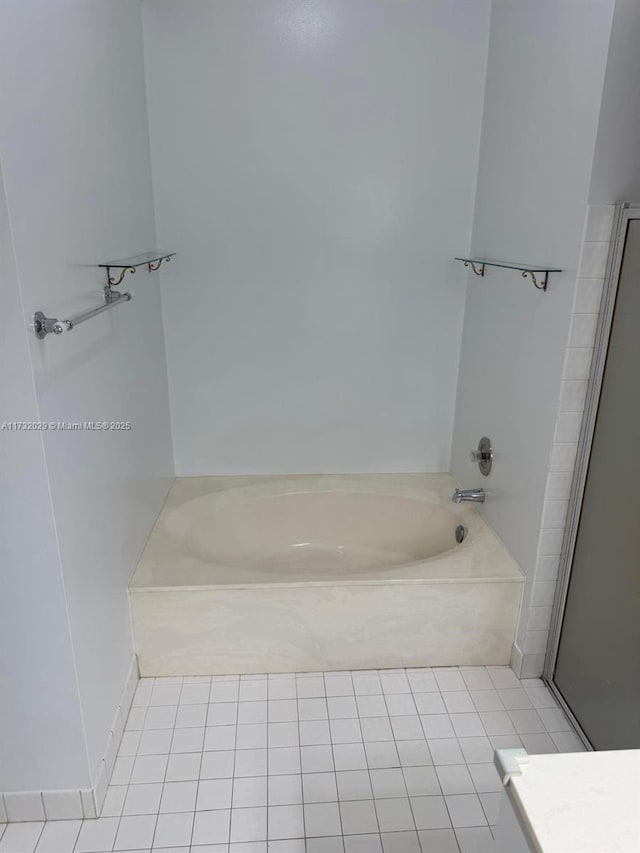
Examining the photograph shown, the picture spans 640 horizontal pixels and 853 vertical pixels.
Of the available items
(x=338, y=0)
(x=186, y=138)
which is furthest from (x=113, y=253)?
(x=338, y=0)

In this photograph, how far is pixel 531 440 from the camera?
1.94 m

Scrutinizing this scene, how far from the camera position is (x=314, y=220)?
247 centimetres

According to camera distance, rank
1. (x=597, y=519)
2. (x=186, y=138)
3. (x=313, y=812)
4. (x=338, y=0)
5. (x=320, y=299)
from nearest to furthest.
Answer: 1. (x=313, y=812)
2. (x=597, y=519)
3. (x=338, y=0)
4. (x=186, y=138)
5. (x=320, y=299)

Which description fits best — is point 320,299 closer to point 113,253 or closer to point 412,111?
point 412,111

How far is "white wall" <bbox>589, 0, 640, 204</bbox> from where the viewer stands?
1461mm

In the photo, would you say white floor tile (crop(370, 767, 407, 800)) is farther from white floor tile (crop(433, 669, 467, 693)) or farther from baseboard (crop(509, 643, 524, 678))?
baseboard (crop(509, 643, 524, 678))

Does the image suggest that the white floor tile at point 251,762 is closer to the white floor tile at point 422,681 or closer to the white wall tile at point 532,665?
the white floor tile at point 422,681

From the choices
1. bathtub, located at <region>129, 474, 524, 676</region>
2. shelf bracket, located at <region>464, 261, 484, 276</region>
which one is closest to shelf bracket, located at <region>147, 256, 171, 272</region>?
bathtub, located at <region>129, 474, 524, 676</region>

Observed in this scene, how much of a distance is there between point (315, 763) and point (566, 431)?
1224 millimetres

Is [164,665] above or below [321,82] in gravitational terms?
below

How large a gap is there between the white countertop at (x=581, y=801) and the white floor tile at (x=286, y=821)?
96 cm

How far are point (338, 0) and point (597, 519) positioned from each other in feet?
6.69

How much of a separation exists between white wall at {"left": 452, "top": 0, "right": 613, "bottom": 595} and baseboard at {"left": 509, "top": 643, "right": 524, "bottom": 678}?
0.31m

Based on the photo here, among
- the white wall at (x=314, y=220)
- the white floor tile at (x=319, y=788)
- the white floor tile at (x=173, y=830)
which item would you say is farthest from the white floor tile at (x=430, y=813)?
the white wall at (x=314, y=220)
